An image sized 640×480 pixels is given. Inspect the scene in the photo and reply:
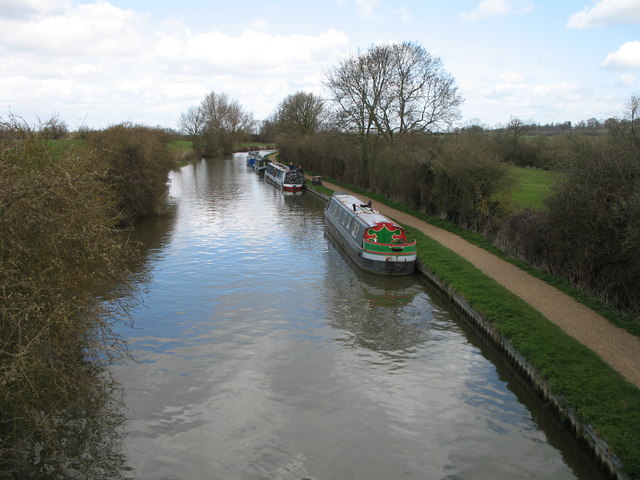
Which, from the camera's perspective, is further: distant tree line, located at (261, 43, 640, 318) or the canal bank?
distant tree line, located at (261, 43, 640, 318)

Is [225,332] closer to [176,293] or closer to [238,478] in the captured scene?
[176,293]

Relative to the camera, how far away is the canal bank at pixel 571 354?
6422mm

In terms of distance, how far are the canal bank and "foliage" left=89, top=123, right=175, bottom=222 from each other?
14.5m

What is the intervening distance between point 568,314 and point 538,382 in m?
2.61

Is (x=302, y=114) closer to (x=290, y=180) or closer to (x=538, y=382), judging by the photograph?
(x=290, y=180)

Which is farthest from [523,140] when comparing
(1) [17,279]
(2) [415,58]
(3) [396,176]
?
(1) [17,279]

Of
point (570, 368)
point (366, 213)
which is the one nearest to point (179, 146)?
point (366, 213)

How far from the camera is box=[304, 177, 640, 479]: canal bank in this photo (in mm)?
6422

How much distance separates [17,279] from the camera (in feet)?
16.7

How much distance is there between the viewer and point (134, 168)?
21969 millimetres

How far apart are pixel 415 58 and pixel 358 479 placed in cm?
2786

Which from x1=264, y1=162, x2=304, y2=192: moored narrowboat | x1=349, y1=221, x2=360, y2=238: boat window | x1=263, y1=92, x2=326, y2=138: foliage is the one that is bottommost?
x1=349, y1=221, x2=360, y2=238: boat window

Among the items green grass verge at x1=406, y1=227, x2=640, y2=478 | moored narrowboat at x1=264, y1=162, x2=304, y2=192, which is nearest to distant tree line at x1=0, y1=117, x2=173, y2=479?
green grass verge at x1=406, y1=227, x2=640, y2=478

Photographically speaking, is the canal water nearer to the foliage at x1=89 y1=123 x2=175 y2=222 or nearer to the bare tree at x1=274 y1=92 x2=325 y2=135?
the foliage at x1=89 y1=123 x2=175 y2=222
